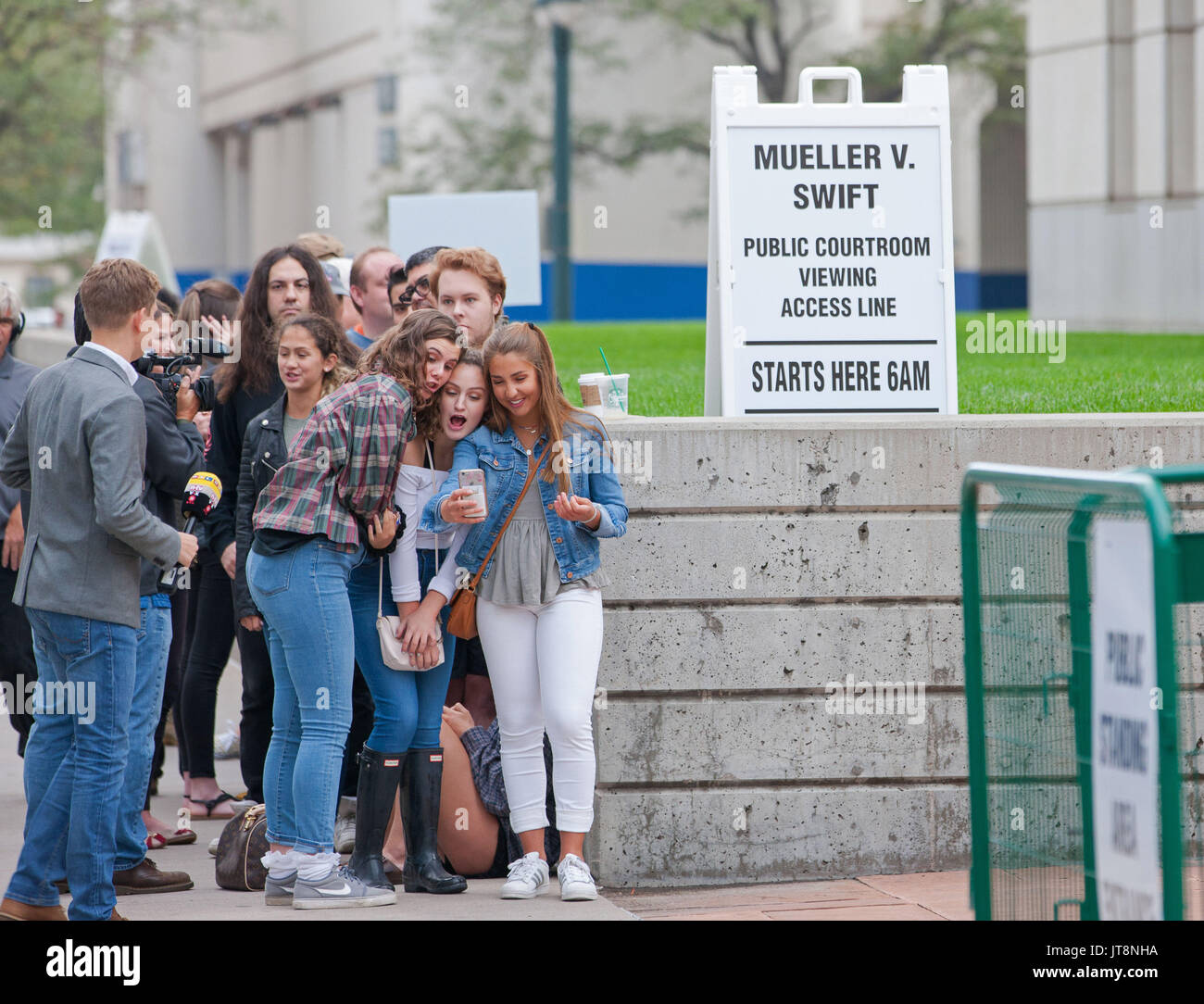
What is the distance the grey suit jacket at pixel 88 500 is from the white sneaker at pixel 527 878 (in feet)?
5.03

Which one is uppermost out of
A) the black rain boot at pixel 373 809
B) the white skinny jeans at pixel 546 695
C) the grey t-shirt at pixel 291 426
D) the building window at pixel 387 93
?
the building window at pixel 387 93

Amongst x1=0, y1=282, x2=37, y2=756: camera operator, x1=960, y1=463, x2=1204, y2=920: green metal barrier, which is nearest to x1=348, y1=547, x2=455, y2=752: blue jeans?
x1=0, y1=282, x2=37, y2=756: camera operator

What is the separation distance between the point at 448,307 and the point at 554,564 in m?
1.29

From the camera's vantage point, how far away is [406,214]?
946 centimetres

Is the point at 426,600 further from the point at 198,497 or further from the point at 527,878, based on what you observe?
the point at 527,878

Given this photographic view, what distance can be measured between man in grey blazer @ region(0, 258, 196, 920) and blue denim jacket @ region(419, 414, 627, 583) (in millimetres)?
971

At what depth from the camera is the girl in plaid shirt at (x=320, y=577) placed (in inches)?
215

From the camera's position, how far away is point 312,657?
5.46 meters

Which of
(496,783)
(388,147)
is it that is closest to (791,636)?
(496,783)

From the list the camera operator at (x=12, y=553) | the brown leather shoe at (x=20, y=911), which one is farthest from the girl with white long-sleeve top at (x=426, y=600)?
the camera operator at (x=12, y=553)

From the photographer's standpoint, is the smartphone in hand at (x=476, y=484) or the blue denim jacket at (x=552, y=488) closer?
the smartphone in hand at (x=476, y=484)

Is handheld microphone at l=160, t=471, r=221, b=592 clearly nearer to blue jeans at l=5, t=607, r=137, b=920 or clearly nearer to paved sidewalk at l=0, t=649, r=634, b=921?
blue jeans at l=5, t=607, r=137, b=920

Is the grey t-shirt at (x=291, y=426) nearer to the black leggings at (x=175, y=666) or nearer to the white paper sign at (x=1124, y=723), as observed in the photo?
the black leggings at (x=175, y=666)
